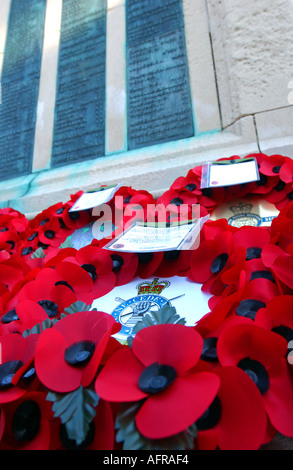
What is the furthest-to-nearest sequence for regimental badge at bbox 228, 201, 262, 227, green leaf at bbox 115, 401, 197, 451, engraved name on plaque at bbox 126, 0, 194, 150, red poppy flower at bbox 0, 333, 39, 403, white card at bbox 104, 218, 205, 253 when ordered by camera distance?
engraved name on plaque at bbox 126, 0, 194, 150 → regimental badge at bbox 228, 201, 262, 227 → white card at bbox 104, 218, 205, 253 → red poppy flower at bbox 0, 333, 39, 403 → green leaf at bbox 115, 401, 197, 451

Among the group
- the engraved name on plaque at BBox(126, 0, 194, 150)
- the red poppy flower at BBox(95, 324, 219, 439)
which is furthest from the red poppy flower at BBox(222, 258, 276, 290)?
the engraved name on plaque at BBox(126, 0, 194, 150)

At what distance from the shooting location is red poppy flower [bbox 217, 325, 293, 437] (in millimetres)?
399

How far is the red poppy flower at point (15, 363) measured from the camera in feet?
1.48

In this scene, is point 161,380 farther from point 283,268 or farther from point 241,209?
point 241,209

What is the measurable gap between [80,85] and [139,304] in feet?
7.22

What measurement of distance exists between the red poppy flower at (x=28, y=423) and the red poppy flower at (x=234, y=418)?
7.7 inches

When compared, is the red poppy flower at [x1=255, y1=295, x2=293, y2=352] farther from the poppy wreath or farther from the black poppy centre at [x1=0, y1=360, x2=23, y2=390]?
the black poppy centre at [x1=0, y1=360, x2=23, y2=390]

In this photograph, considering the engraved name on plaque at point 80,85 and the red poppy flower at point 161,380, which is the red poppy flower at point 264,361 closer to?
the red poppy flower at point 161,380

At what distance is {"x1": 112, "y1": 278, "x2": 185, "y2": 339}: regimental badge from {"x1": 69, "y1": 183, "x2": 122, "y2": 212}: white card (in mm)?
585

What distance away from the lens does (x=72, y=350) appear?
19.0 inches

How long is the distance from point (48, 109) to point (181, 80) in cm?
108

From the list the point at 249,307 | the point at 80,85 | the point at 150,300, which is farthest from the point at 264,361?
the point at 80,85
